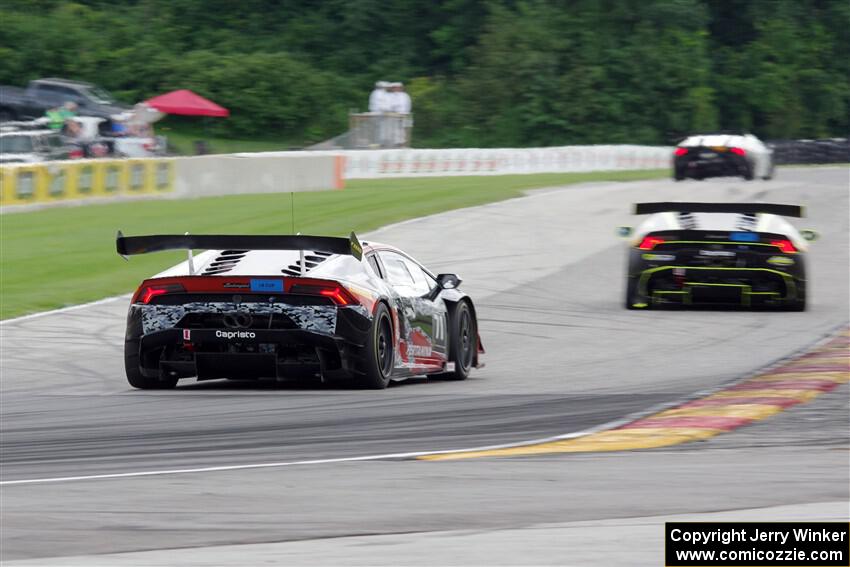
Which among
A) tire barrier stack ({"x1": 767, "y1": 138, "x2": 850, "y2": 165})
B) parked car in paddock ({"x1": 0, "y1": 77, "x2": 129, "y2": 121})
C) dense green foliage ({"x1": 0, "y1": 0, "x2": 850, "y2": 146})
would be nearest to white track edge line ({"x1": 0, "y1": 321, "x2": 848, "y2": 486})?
parked car in paddock ({"x1": 0, "y1": 77, "x2": 129, "y2": 121})

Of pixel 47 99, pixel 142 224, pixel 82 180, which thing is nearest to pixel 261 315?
pixel 142 224

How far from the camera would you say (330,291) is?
10094 millimetres

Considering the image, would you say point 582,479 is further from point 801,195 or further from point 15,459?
point 801,195

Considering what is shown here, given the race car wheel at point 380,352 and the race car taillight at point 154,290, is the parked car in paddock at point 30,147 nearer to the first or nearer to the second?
the race car taillight at point 154,290

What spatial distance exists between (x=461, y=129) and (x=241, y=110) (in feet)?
33.6

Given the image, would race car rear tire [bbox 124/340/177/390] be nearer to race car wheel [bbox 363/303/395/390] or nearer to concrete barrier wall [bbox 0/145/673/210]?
race car wheel [bbox 363/303/395/390]

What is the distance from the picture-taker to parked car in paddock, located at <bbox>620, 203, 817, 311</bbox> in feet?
53.2

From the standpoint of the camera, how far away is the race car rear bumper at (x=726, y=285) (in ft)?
53.7

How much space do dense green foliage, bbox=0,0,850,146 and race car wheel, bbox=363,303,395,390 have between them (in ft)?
162

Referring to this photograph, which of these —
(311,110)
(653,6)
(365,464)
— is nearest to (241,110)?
(311,110)

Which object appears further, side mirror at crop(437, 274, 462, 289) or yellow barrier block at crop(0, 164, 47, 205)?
yellow barrier block at crop(0, 164, 47, 205)

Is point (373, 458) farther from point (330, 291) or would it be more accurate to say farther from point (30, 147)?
point (30, 147)

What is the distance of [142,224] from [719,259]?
12.5 meters

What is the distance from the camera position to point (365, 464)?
7.13m
